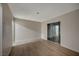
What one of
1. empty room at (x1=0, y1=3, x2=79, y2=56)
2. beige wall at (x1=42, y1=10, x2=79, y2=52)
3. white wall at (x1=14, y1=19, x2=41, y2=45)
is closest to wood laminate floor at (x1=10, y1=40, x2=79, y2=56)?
empty room at (x1=0, y1=3, x2=79, y2=56)

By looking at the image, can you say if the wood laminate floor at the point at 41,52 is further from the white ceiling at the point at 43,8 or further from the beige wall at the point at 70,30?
the white ceiling at the point at 43,8

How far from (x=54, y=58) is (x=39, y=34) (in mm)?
9406

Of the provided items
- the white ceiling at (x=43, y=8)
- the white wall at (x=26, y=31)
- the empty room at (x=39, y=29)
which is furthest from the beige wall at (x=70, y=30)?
the white wall at (x=26, y=31)

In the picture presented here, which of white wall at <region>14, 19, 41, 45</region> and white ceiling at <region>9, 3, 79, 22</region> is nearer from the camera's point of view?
white ceiling at <region>9, 3, 79, 22</region>

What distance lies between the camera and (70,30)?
17.1ft

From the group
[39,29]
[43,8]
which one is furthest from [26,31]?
[43,8]

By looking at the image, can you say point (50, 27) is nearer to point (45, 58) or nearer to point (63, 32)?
point (63, 32)

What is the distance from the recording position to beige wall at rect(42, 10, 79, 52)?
15.5 feet

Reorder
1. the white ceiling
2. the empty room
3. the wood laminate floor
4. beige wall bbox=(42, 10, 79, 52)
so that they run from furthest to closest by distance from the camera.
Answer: beige wall bbox=(42, 10, 79, 52)
the wood laminate floor
the white ceiling
the empty room

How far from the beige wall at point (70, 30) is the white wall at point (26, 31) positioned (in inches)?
150

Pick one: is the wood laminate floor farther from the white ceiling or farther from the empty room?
the white ceiling

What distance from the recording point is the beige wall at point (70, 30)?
15.5 ft

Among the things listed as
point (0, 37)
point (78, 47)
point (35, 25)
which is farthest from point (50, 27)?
point (0, 37)

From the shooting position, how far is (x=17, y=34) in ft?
28.8
